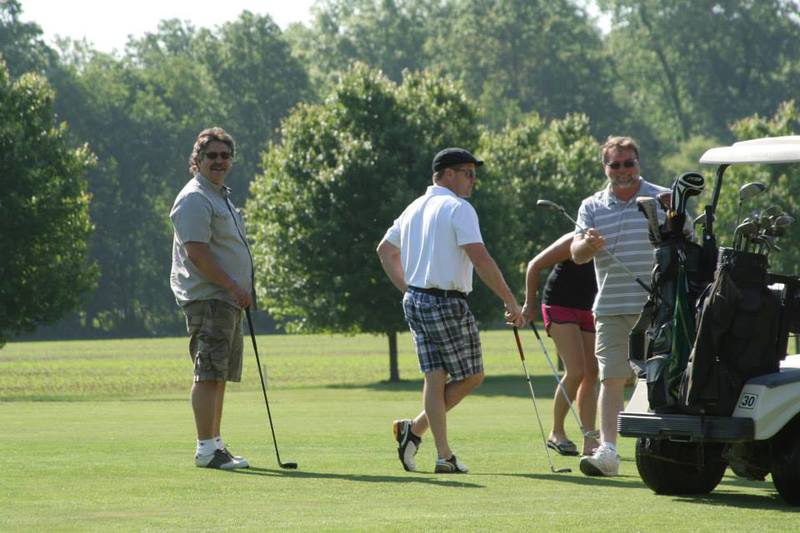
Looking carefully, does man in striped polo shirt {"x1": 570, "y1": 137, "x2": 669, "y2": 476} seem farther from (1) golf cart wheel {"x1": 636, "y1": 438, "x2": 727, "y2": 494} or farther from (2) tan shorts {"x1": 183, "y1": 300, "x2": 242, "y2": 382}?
(2) tan shorts {"x1": 183, "y1": 300, "x2": 242, "y2": 382}

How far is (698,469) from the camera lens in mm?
9648

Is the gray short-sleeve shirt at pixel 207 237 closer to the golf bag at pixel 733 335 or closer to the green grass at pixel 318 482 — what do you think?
the green grass at pixel 318 482

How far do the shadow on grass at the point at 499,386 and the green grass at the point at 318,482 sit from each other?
17.8 ft

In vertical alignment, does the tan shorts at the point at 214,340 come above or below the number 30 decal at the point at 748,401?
above

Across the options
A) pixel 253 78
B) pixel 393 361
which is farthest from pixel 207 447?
pixel 253 78

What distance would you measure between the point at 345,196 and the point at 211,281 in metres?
25.4

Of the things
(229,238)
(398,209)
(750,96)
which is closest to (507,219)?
(398,209)

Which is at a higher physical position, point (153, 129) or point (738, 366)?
point (153, 129)

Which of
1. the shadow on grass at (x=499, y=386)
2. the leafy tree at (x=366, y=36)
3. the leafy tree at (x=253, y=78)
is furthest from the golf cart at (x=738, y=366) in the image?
the leafy tree at (x=366, y=36)

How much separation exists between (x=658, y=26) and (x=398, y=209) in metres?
81.6

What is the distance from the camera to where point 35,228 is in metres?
33.7

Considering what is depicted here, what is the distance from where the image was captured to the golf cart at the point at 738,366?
345 inches

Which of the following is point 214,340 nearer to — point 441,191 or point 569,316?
point 441,191

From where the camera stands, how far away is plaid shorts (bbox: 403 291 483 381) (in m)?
11.0
